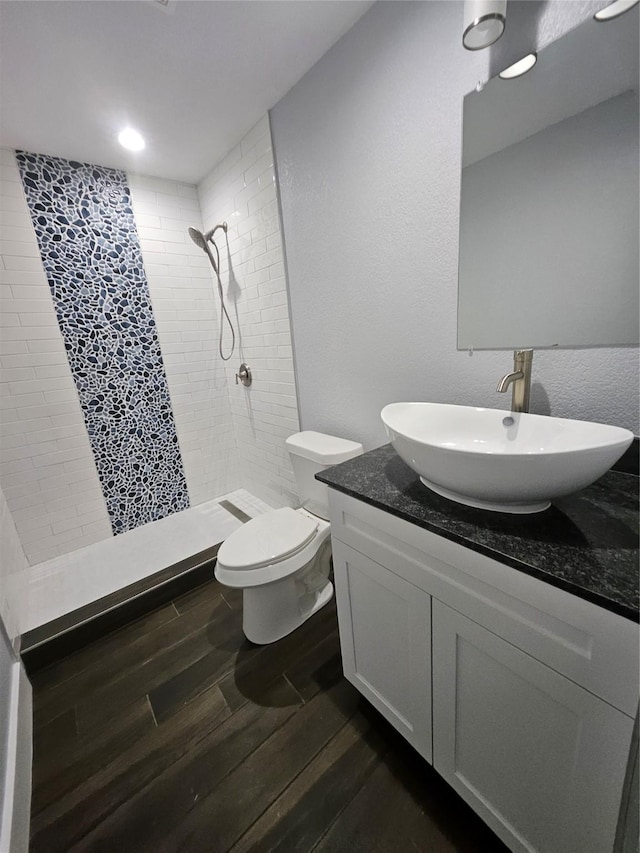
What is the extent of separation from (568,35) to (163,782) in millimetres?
2368

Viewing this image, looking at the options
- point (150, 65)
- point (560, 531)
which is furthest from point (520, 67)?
point (150, 65)

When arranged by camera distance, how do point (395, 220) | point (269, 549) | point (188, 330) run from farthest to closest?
1. point (188, 330)
2. point (269, 549)
3. point (395, 220)

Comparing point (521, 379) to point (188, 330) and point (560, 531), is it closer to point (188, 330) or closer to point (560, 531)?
point (560, 531)

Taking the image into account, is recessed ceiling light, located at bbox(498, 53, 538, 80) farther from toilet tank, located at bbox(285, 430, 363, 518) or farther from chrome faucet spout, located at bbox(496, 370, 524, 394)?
toilet tank, located at bbox(285, 430, 363, 518)

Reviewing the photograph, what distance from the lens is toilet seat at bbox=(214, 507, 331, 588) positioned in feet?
4.34

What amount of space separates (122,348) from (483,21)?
2.22 m

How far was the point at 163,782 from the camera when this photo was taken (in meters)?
1.04

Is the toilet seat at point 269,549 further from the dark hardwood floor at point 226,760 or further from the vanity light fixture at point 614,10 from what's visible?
the vanity light fixture at point 614,10

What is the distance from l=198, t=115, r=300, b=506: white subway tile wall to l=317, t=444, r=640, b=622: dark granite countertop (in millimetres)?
1196

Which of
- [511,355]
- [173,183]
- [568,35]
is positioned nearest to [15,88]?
[173,183]

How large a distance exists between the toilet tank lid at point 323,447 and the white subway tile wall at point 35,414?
4.77ft

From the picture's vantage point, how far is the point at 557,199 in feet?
2.97

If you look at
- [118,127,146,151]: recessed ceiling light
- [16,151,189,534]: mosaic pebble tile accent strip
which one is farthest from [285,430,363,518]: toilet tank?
[118,127,146,151]: recessed ceiling light

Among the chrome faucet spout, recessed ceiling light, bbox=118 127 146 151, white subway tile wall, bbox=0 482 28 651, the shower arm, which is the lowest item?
white subway tile wall, bbox=0 482 28 651
